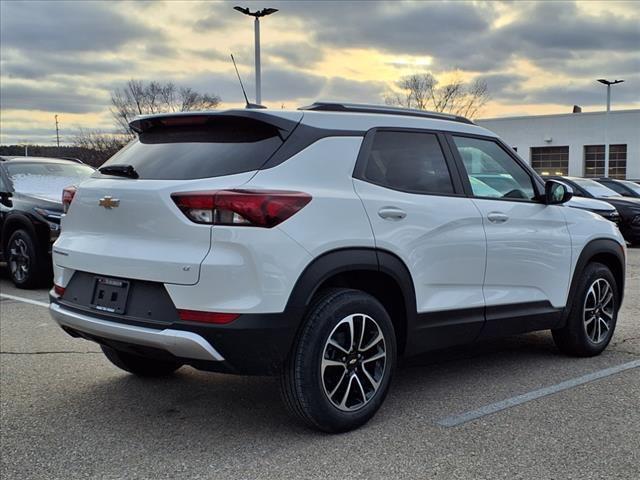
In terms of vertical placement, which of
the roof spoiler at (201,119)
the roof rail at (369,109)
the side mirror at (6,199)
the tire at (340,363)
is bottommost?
the tire at (340,363)

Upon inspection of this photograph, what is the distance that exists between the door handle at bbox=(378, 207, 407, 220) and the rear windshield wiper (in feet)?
4.61

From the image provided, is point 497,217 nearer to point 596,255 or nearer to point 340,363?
point 596,255

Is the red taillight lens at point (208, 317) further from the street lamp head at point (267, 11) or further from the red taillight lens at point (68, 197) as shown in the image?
the street lamp head at point (267, 11)

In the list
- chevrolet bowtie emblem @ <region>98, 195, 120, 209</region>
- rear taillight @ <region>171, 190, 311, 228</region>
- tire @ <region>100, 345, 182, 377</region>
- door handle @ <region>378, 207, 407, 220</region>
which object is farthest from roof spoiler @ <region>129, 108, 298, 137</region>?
tire @ <region>100, 345, 182, 377</region>

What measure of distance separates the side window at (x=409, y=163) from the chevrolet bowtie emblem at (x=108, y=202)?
55.4 inches

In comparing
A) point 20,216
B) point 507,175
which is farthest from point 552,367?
point 20,216

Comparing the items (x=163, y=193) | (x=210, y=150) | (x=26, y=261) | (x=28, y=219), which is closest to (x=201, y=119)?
(x=210, y=150)

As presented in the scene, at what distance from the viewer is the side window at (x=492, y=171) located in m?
4.75

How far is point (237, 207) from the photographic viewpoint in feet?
11.3

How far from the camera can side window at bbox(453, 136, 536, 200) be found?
475cm

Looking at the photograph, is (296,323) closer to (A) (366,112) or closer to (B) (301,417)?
(B) (301,417)

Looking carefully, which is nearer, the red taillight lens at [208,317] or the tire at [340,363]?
the red taillight lens at [208,317]

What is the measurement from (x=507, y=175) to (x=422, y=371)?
5.14 ft

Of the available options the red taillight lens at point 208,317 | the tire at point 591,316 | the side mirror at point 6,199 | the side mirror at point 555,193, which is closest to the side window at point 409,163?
the side mirror at point 555,193
